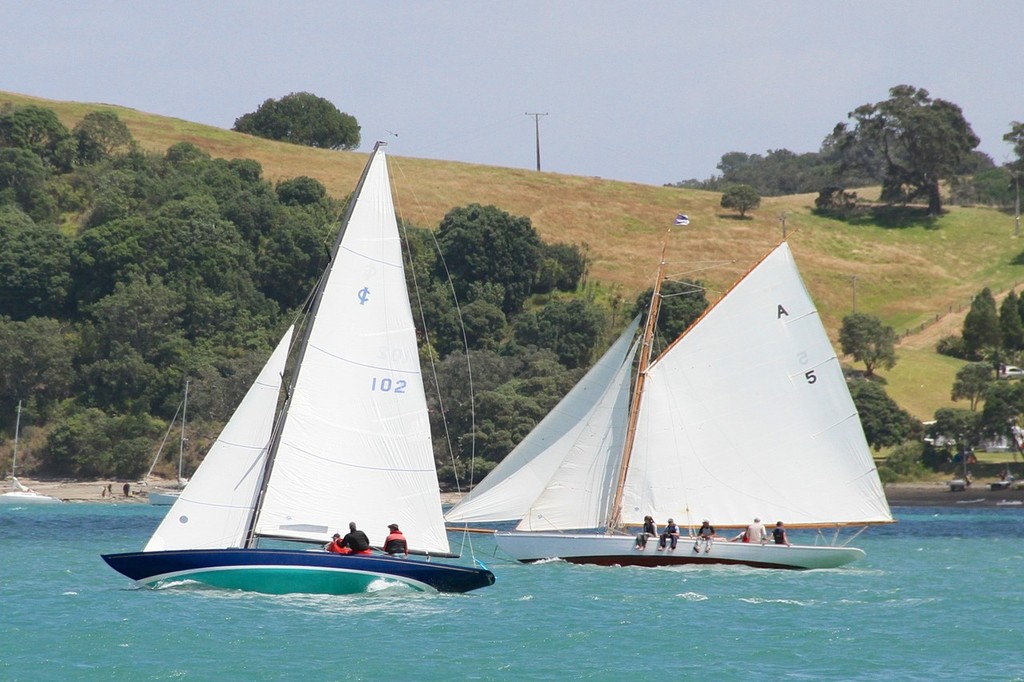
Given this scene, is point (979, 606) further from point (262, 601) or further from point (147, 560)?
point (147, 560)

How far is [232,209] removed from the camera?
156875mm

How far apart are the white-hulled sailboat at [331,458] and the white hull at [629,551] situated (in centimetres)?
1367

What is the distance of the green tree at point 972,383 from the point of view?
406ft

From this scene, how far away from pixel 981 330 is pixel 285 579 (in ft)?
389

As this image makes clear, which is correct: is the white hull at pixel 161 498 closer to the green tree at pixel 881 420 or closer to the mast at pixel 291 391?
the green tree at pixel 881 420

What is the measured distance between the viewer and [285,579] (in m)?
38.7

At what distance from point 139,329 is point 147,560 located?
98.8 metres

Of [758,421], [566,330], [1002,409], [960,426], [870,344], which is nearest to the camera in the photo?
[758,421]

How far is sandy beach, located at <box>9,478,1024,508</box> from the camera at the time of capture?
104688mm

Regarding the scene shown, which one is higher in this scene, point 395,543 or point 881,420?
point 881,420

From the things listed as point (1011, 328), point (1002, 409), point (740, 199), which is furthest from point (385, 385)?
point (740, 199)

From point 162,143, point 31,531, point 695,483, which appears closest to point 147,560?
point 695,483

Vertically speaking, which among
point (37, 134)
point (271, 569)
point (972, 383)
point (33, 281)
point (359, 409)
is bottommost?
point (271, 569)

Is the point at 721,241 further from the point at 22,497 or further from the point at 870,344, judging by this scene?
the point at 22,497
